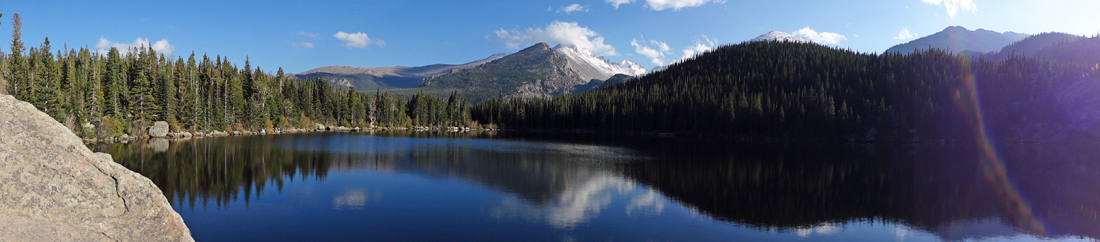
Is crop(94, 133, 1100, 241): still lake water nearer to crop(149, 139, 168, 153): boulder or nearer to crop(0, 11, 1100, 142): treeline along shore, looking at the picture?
crop(149, 139, 168, 153): boulder

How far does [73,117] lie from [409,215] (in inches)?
2418

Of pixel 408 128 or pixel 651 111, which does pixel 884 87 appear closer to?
pixel 651 111

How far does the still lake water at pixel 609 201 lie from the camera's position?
63.2 ft

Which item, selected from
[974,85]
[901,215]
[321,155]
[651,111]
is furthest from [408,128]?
[974,85]

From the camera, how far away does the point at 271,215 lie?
68.2ft

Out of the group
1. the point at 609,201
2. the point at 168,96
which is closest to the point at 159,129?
the point at 168,96

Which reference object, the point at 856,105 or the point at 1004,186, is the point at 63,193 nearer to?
the point at 1004,186

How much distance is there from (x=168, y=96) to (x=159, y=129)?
25.5 ft

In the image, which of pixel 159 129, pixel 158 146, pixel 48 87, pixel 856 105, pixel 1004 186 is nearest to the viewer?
pixel 1004 186

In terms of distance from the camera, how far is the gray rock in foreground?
1045 cm

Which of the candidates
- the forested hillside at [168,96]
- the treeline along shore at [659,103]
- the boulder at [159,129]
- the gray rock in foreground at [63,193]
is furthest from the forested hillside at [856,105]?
the gray rock in foreground at [63,193]

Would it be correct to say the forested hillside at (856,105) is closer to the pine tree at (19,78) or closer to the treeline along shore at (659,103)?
the treeline along shore at (659,103)

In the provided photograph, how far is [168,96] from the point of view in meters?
77.1

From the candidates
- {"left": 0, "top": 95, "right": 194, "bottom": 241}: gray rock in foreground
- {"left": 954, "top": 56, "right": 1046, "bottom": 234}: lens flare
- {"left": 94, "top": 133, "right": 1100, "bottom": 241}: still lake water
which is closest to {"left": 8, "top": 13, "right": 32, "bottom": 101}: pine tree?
{"left": 94, "top": 133, "right": 1100, "bottom": 241}: still lake water
